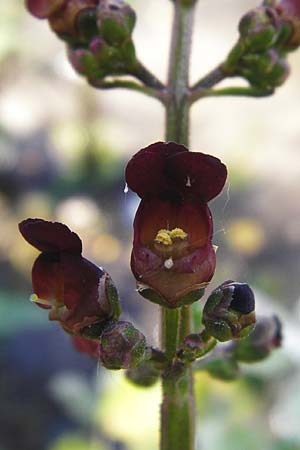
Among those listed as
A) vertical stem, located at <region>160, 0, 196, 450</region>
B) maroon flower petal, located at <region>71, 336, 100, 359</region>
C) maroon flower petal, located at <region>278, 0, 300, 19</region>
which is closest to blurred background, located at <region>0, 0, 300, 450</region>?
maroon flower petal, located at <region>71, 336, 100, 359</region>

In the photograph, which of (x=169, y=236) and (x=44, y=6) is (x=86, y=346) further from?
(x=44, y=6)

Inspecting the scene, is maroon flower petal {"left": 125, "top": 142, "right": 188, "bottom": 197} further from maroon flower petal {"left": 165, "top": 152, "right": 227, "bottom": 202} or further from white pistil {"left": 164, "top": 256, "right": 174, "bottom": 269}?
white pistil {"left": 164, "top": 256, "right": 174, "bottom": 269}

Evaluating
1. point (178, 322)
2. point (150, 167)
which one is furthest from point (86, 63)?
point (178, 322)

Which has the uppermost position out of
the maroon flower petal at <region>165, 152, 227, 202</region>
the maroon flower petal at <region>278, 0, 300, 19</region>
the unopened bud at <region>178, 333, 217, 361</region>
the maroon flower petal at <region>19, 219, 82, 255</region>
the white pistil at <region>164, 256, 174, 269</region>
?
the maroon flower petal at <region>278, 0, 300, 19</region>

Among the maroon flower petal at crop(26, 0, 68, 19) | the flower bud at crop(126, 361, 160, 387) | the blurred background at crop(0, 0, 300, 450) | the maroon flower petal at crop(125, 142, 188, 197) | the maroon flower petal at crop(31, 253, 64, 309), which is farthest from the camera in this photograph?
the blurred background at crop(0, 0, 300, 450)

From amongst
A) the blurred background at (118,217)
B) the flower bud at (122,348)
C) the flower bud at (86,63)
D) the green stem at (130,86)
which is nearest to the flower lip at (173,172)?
the flower bud at (122,348)

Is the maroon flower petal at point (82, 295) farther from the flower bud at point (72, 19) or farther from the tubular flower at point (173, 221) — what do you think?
the flower bud at point (72, 19)

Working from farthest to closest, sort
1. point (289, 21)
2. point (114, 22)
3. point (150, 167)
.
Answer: point (289, 21), point (114, 22), point (150, 167)
